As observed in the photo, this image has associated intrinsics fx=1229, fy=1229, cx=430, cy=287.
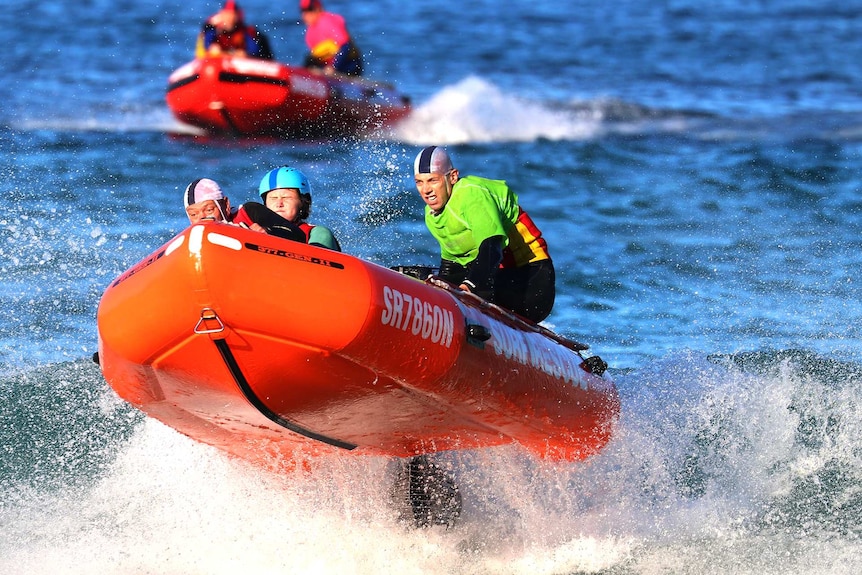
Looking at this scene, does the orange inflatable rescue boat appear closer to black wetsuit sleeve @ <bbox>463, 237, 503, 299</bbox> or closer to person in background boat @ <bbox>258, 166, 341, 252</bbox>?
black wetsuit sleeve @ <bbox>463, 237, 503, 299</bbox>

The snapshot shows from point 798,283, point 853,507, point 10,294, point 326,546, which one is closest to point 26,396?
point 10,294

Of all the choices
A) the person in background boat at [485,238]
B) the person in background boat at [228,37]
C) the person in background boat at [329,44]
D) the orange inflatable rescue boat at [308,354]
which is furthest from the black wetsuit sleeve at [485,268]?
the person in background boat at [329,44]

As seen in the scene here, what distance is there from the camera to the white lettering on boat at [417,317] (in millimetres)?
4902

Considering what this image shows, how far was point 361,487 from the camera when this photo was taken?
610 centimetres

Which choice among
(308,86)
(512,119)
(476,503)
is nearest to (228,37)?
(308,86)

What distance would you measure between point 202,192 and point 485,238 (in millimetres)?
1411

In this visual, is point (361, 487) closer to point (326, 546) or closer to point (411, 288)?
point (326, 546)

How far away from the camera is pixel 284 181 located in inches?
241

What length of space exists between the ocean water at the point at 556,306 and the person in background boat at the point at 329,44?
1.10 m

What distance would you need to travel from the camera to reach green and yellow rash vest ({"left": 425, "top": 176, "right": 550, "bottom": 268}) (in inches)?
243

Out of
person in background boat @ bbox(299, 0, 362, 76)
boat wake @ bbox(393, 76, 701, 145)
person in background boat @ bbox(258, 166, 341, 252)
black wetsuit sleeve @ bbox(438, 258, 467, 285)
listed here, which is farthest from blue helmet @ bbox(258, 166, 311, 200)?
boat wake @ bbox(393, 76, 701, 145)

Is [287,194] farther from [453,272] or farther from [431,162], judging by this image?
[453,272]

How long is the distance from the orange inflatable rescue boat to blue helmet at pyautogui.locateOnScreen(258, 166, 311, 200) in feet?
3.17

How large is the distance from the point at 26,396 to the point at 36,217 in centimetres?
416
